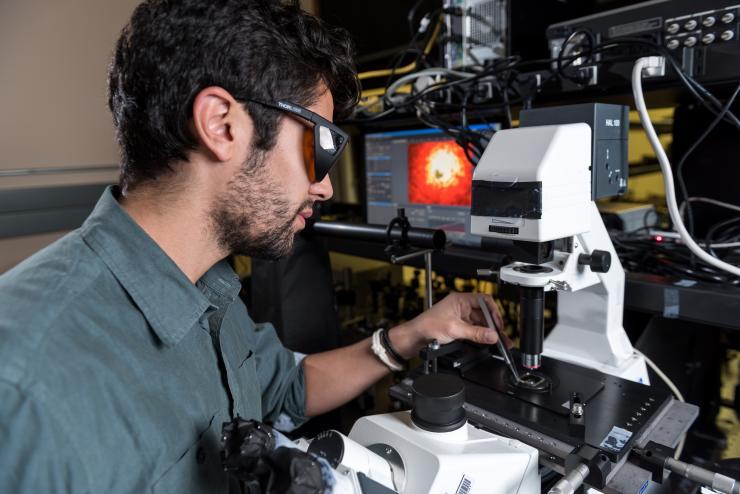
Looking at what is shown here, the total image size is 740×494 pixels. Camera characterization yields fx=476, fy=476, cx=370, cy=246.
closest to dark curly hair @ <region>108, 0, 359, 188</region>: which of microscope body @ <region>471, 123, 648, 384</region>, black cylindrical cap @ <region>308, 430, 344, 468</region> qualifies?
microscope body @ <region>471, 123, 648, 384</region>

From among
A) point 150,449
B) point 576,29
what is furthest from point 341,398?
point 576,29

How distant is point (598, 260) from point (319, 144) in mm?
492

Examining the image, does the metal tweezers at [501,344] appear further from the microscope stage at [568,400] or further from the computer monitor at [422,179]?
the computer monitor at [422,179]

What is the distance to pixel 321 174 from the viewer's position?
2.65 ft

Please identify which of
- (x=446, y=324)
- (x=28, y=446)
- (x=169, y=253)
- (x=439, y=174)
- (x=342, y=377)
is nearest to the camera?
(x=28, y=446)

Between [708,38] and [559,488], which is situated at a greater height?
[708,38]

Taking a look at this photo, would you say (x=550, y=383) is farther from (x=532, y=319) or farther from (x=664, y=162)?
(x=664, y=162)

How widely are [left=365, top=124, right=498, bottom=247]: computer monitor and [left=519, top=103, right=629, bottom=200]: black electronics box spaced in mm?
508

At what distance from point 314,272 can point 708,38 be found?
1.20m

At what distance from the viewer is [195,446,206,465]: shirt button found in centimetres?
67

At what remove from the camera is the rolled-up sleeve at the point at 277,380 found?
3.52ft

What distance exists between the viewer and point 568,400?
0.79 meters

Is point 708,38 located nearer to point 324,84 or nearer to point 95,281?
point 324,84

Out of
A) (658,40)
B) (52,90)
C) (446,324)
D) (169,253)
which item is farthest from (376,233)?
(52,90)
